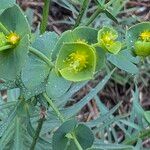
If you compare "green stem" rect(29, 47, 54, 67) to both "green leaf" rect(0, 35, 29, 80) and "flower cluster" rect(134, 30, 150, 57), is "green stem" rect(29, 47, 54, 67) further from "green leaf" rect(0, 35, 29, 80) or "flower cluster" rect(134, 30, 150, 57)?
"flower cluster" rect(134, 30, 150, 57)

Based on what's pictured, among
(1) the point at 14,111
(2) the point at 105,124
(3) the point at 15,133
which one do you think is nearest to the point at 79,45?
(1) the point at 14,111

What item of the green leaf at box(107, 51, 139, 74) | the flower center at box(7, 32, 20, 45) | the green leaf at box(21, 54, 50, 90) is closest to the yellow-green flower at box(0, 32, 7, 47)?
the flower center at box(7, 32, 20, 45)

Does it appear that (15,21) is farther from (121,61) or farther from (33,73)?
(121,61)

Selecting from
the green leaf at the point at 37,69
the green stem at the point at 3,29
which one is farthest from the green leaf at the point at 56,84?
the green stem at the point at 3,29

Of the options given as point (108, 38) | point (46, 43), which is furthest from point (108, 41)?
point (46, 43)

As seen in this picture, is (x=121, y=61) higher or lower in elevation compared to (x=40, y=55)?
lower

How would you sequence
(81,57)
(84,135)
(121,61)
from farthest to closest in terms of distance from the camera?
(121,61) < (84,135) < (81,57)

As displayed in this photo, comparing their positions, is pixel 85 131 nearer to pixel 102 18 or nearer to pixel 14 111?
pixel 14 111
